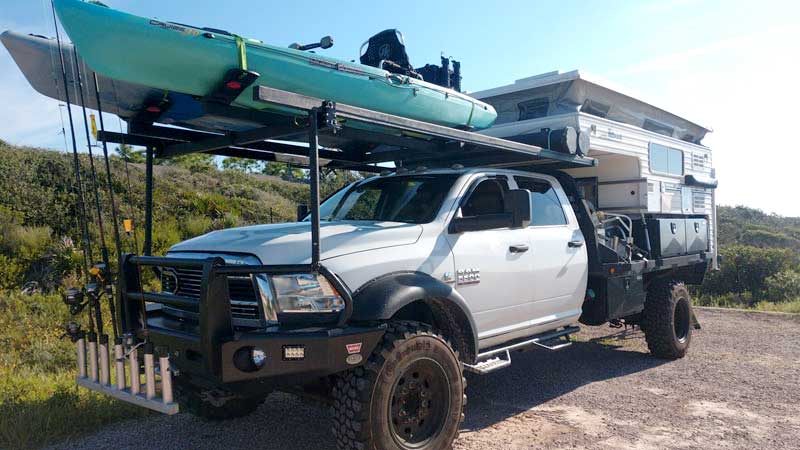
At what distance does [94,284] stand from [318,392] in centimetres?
162

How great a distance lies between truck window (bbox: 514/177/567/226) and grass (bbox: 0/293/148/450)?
3.65 meters

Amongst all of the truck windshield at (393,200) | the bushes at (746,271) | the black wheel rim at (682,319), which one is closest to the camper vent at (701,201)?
the black wheel rim at (682,319)

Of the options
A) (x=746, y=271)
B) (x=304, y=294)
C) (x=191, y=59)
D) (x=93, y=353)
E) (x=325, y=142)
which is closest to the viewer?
(x=304, y=294)

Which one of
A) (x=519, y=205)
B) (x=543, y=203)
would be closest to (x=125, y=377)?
(x=519, y=205)

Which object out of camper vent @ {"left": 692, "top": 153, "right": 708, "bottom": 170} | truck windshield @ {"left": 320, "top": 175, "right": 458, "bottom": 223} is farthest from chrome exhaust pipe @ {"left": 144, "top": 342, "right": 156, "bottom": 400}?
camper vent @ {"left": 692, "top": 153, "right": 708, "bottom": 170}

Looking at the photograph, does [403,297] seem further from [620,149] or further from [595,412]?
[620,149]

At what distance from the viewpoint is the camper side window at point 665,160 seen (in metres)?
7.47

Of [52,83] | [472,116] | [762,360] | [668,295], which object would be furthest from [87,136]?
[762,360]

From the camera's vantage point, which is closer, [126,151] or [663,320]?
[126,151]

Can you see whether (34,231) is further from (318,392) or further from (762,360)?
(762,360)

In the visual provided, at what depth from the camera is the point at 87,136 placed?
365 cm

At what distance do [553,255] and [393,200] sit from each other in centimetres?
150

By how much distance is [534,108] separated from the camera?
7.19m

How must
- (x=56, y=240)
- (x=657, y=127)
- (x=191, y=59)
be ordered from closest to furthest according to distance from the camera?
1. (x=191, y=59)
2. (x=657, y=127)
3. (x=56, y=240)
